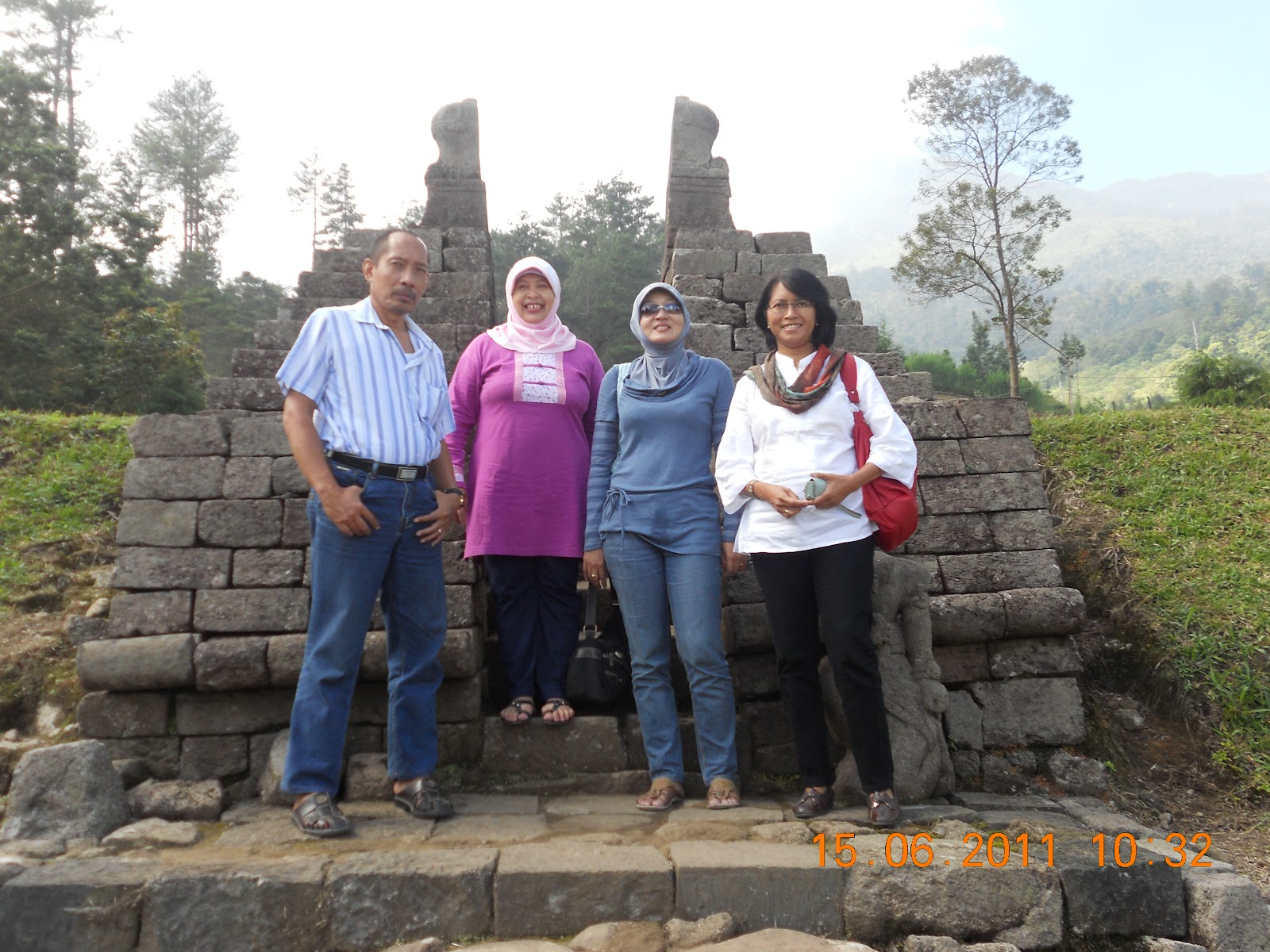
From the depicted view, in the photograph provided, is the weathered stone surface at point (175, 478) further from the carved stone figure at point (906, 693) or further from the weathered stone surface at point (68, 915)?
the carved stone figure at point (906, 693)

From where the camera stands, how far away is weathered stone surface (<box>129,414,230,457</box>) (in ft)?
13.2

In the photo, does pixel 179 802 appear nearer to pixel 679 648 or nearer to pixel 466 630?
pixel 466 630

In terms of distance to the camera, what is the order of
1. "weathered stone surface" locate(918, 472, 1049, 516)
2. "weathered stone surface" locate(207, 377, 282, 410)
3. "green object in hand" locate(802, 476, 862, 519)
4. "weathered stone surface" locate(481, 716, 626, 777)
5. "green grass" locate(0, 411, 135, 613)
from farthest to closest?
1. "green grass" locate(0, 411, 135, 613)
2. "weathered stone surface" locate(207, 377, 282, 410)
3. "weathered stone surface" locate(918, 472, 1049, 516)
4. "weathered stone surface" locate(481, 716, 626, 777)
5. "green object in hand" locate(802, 476, 862, 519)

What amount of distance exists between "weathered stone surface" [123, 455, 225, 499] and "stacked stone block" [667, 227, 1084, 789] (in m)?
2.49

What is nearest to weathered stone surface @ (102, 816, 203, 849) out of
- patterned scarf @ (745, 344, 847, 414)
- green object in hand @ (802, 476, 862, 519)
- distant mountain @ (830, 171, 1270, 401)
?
green object in hand @ (802, 476, 862, 519)

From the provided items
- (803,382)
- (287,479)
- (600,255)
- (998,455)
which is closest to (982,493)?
(998,455)

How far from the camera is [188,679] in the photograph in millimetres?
3598

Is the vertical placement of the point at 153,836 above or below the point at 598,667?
below

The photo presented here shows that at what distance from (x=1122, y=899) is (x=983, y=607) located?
5.01 feet

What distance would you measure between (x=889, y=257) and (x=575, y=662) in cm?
16712

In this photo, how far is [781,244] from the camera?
579 cm

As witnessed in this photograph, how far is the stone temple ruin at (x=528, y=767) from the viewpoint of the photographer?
2658 millimetres

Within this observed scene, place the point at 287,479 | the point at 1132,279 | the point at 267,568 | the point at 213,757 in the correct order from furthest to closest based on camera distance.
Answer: the point at 1132,279
the point at 287,479
the point at 267,568
the point at 213,757

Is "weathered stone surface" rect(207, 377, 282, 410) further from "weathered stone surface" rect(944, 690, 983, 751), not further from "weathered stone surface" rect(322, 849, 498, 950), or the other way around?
"weathered stone surface" rect(944, 690, 983, 751)
